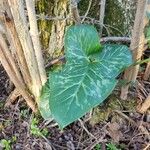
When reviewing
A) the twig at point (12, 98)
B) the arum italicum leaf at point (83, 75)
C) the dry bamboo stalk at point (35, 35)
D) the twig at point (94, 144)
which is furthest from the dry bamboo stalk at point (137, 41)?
the twig at point (12, 98)

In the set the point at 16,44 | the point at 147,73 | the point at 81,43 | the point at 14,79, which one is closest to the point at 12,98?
the point at 14,79

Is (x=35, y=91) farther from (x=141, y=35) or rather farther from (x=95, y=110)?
(x=141, y=35)

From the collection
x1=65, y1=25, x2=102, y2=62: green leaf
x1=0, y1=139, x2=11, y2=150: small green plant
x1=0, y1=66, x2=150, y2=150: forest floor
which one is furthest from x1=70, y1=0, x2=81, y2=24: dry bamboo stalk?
x1=0, y1=139, x2=11, y2=150: small green plant

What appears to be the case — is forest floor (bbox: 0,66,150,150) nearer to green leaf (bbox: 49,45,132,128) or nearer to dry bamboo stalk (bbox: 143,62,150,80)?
dry bamboo stalk (bbox: 143,62,150,80)

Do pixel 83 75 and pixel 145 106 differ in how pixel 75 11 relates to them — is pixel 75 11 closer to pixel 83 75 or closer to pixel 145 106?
pixel 83 75

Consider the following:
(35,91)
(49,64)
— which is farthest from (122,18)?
(35,91)
